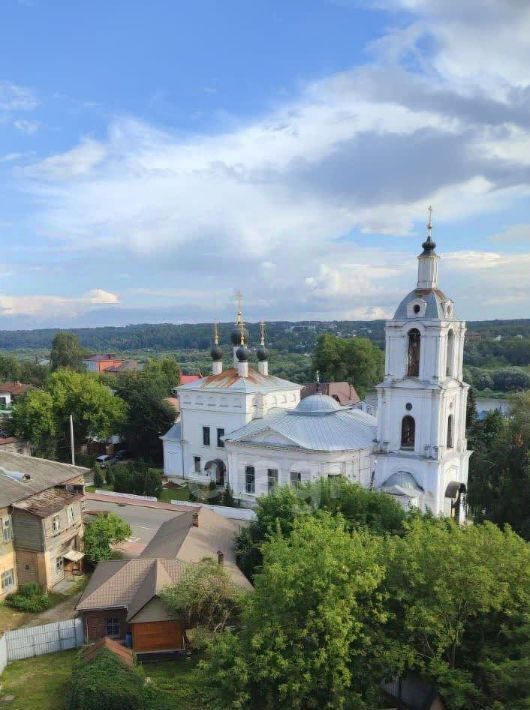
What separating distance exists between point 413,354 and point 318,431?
7.43 m

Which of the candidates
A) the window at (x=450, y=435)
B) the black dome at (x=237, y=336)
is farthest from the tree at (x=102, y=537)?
the black dome at (x=237, y=336)

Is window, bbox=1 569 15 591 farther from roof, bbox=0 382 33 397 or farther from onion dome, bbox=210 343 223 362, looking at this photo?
roof, bbox=0 382 33 397

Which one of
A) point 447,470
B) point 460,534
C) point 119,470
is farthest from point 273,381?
point 460,534

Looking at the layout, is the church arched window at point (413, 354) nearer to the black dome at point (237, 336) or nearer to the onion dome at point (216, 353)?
the black dome at point (237, 336)

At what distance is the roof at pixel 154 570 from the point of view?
19.9 meters

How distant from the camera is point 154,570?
20156 millimetres

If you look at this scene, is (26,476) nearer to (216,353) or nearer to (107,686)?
(107,686)

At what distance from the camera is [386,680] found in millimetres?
13961

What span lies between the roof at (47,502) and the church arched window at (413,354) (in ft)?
59.1

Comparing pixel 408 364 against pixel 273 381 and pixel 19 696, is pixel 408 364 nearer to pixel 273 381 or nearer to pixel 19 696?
pixel 273 381

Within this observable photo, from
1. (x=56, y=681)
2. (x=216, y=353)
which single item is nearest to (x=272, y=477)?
(x=216, y=353)

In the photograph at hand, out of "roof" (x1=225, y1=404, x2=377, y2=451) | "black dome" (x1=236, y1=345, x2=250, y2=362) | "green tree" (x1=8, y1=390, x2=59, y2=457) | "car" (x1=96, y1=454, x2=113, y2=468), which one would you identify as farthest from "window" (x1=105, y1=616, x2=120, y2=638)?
"car" (x1=96, y1=454, x2=113, y2=468)

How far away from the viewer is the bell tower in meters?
29.0

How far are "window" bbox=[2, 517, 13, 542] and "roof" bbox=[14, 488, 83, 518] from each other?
686 mm
